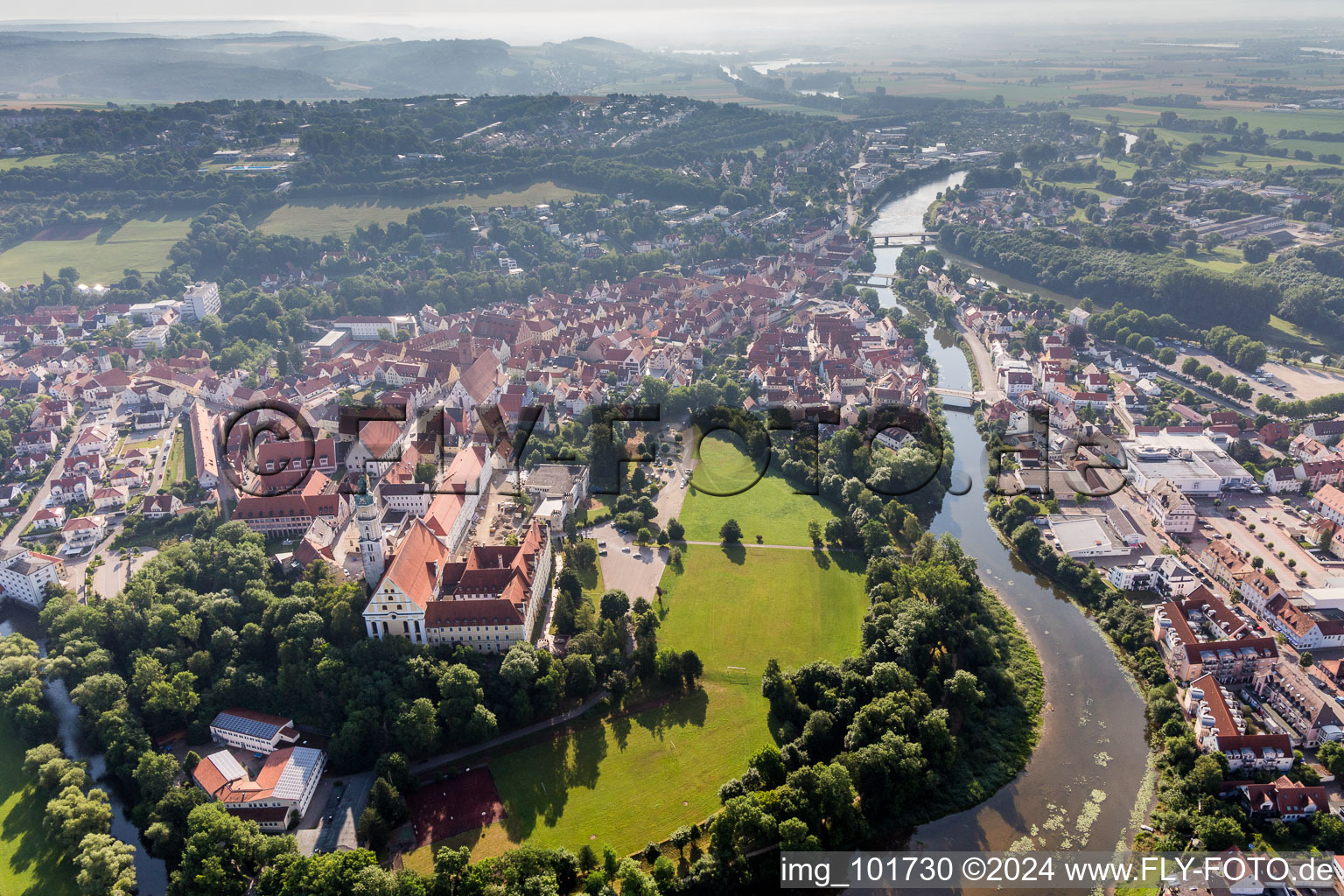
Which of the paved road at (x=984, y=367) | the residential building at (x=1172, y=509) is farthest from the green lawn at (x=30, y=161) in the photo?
the residential building at (x=1172, y=509)

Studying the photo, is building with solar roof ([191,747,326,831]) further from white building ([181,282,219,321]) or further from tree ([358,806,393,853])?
white building ([181,282,219,321])

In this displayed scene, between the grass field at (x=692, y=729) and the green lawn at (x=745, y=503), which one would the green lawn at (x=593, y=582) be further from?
the green lawn at (x=745, y=503)

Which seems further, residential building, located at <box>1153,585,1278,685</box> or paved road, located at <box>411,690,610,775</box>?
residential building, located at <box>1153,585,1278,685</box>

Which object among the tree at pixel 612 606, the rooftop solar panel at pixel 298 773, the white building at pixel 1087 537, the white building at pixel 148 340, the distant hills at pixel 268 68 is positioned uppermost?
the distant hills at pixel 268 68

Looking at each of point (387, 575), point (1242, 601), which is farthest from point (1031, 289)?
point (387, 575)

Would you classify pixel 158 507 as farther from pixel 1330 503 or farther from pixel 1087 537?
pixel 1330 503

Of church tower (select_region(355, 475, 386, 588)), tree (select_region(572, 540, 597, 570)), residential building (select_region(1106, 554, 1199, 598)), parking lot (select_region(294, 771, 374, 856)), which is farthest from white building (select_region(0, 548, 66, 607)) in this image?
residential building (select_region(1106, 554, 1199, 598))

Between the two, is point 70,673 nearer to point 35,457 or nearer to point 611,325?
point 35,457
